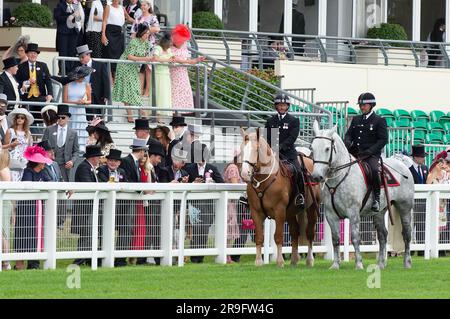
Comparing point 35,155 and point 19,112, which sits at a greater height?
point 19,112

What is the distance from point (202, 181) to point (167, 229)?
1.93 m

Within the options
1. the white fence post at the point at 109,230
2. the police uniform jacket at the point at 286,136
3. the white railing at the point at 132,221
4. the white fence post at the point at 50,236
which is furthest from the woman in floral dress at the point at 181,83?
the white fence post at the point at 50,236

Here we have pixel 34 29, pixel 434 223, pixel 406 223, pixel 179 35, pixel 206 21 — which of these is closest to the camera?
pixel 406 223

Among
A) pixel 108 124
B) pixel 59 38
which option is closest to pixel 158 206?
pixel 108 124

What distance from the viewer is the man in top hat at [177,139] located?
22.5 meters

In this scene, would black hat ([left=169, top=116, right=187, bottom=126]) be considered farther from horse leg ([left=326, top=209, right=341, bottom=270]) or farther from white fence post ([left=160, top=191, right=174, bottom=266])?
horse leg ([left=326, top=209, right=341, bottom=270])

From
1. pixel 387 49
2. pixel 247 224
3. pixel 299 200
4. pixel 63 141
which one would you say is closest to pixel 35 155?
pixel 63 141

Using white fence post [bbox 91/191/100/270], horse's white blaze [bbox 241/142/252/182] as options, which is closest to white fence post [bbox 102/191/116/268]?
white fence post [bbox 91/191/100/270]

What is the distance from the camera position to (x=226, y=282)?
1733cm

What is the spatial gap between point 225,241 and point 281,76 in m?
12.8

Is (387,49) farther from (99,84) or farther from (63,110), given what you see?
(63,110)

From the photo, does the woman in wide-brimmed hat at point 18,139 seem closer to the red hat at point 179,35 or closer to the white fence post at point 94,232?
the white fence post at point 94,232

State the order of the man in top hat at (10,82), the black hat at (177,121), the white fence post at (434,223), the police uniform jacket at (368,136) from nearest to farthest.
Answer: the police uniform jacket at (368,136), the white fence post at (434,223), the black hat at (177,121), the man in top hat at (10,82)

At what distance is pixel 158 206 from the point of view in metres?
20.5
